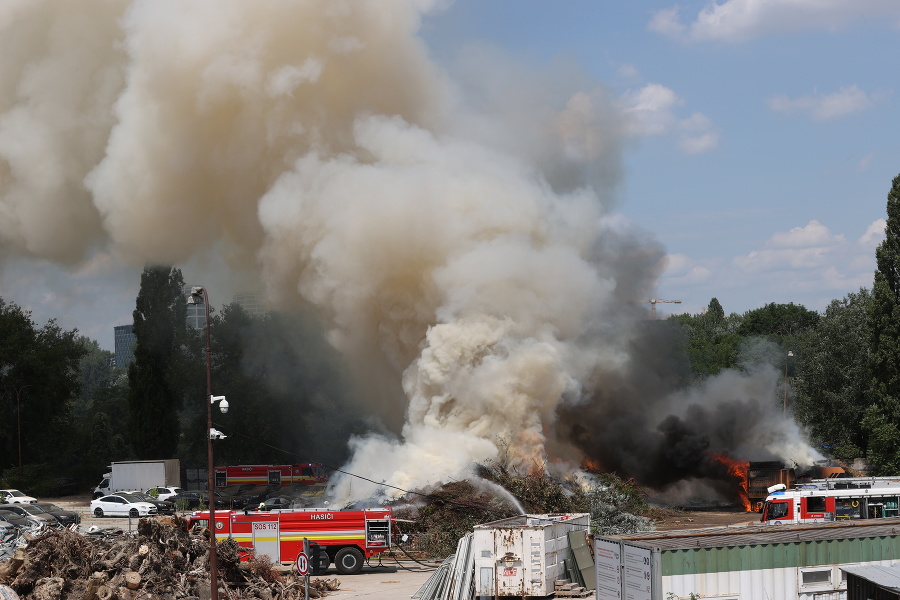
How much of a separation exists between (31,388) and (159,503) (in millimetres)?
21555

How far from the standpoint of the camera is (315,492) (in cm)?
4528

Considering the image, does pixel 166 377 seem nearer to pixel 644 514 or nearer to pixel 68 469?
pixel 68 469

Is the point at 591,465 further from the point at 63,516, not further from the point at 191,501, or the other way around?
the point at 63,516

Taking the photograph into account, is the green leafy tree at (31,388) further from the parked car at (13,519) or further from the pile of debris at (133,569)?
the pile of debris at (133,569)

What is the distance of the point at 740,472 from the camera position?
44.1 m

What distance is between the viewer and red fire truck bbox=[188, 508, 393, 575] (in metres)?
28.5

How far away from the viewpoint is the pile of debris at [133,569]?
2172cm

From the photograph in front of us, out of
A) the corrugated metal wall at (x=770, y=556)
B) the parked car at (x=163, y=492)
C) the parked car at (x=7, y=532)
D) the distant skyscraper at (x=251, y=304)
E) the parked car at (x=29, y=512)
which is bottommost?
the parked car at (x=163, y=492)

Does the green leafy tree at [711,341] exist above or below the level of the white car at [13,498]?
above

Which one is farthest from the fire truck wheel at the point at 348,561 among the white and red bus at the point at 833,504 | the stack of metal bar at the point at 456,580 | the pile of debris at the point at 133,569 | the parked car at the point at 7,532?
the white and red bus at the point at 833,504

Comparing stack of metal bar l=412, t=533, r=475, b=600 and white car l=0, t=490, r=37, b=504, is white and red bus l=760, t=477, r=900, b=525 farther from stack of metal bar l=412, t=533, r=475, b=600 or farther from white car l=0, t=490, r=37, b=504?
white car l=0, t=490, r=37, b=504

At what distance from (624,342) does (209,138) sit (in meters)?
22.6

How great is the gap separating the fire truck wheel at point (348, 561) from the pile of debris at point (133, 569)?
13.0 feet

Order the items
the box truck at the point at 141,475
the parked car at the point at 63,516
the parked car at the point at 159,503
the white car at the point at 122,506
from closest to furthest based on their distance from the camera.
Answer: the parked car at the point at 63,516
the parked car at the point at 159,503
the white car at the point at 122,506
the box truck at the point at 141,475
